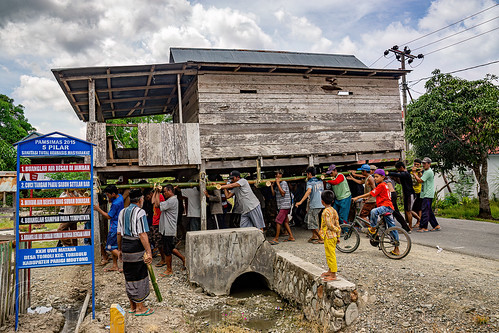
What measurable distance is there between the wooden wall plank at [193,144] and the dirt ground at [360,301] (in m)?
3.28

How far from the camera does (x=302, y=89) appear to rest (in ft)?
38.0

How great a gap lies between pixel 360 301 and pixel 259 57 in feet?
35.1

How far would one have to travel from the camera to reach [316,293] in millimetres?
5941

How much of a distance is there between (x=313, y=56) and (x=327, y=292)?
463 inches

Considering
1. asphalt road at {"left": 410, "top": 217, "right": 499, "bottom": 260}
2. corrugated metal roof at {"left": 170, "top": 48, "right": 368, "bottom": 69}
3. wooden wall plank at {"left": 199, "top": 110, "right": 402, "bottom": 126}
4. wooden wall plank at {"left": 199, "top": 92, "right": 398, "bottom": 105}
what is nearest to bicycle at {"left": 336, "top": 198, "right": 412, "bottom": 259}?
asphalt road at {"left": 410, "top": 217, "right": 499, "bottom": 260}

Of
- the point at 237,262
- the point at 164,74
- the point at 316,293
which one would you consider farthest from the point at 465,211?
the point at 164,74

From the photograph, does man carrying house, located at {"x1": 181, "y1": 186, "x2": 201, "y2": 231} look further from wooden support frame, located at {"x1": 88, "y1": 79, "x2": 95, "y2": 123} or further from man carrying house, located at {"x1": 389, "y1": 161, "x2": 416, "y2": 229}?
man carrying house, located at {"x1": 389, "y1": 161, "x2": 416, "y2": 229}

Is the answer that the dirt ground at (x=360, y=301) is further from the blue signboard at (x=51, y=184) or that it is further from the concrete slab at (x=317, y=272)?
the blue signboard at (x=51, y=184)

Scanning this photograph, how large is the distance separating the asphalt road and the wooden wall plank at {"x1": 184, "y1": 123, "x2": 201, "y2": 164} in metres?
6.32

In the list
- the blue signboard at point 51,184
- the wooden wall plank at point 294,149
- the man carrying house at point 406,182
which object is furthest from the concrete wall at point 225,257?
the man carrying house at point 406,182

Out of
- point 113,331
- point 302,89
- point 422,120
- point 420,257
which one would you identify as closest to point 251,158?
point 302,89

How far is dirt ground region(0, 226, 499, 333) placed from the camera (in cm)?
502

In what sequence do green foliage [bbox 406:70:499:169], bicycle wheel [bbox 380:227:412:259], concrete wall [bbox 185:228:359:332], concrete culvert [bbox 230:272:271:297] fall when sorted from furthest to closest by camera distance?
green foliage [bbox 406:70:499:169], concrete culvert [bbox 230:272:271:297], concrete wall [bbox 185:228:359:332], bicycle wheel [bbox 380:227:412:259]

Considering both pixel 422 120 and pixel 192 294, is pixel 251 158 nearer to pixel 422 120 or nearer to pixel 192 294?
pixel 192 294
